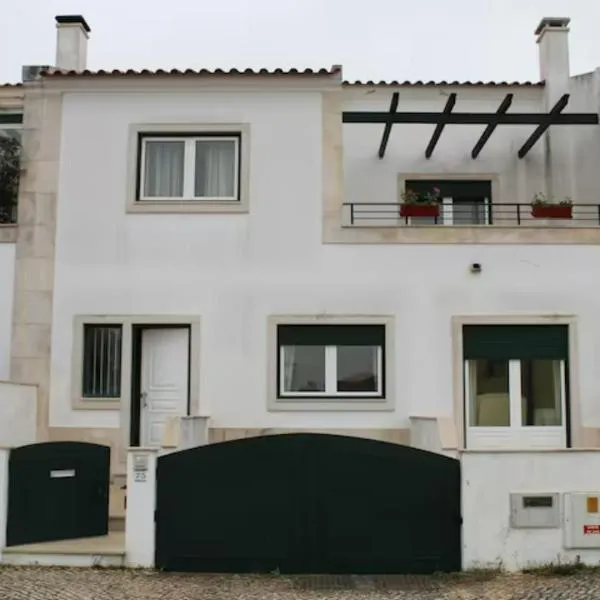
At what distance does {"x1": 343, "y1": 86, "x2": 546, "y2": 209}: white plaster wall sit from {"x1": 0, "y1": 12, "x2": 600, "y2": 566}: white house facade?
1.70 metres

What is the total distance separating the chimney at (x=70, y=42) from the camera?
46.1 feet

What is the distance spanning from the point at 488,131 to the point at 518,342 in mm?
3623

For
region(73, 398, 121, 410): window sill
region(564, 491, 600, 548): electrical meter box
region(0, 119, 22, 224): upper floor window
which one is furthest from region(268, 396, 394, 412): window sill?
region(0, 119, 22, 224): upper floor window

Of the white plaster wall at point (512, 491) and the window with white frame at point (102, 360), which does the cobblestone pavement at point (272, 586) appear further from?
the window with white frame at point (102, 360)

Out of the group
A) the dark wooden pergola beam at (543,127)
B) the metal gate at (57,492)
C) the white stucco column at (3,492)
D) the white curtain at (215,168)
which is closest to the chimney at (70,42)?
the white curtain at (215,168)

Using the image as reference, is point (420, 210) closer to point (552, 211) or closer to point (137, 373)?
point (552, 211)

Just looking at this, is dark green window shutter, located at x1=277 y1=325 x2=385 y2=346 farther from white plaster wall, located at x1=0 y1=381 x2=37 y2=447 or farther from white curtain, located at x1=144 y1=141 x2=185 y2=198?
white plaster wall, located at x1=0 y1=381 x2=37 y2=447

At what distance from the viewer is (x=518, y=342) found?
11.8 metres

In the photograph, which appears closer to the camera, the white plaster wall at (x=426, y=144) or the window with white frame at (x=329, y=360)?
the window with white frame at (x=329, y=360)

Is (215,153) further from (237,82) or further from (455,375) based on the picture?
(455,375)

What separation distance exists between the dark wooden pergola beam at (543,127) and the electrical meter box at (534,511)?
649cm

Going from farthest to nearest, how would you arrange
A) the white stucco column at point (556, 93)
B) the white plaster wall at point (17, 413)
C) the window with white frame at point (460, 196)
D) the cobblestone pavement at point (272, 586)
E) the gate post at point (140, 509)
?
the window with white frame at point (460, 196) → the white stucco column at point (556, 93) → the white plaster wall at point (17, 413) → the gate post at point (140, 509) → the cobblestone pavement at point (272, 586)

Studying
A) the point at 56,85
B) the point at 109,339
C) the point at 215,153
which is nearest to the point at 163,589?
the point at 109,339

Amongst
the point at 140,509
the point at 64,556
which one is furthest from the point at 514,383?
the point at 64,556
